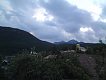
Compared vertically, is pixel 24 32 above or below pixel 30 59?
above

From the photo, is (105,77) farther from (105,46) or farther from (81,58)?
(81,58)

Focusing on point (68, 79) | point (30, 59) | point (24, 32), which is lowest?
point (68, 79)

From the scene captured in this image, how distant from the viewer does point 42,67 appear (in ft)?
94.3

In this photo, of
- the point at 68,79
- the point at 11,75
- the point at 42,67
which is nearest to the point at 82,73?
the point at 68,79

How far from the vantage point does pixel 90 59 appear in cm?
3322

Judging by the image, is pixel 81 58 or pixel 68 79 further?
pixel 81 58

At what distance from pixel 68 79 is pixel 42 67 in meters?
2.79

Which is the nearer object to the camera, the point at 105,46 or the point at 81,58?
the point at 105,46

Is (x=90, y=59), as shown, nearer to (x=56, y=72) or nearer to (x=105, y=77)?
(x=56, y=72)

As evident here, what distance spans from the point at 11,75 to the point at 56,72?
8.30 meters

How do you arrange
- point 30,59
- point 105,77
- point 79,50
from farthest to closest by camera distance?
1. point 79,50
2. point 30,59
3. point 105,77

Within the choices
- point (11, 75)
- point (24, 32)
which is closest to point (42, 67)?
point (11, 75)

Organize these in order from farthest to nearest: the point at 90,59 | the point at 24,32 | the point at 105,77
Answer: the point at 24,32 < the point at 90,59 < the point at 105,77

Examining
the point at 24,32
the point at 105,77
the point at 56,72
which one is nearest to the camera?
the point at 105,77
